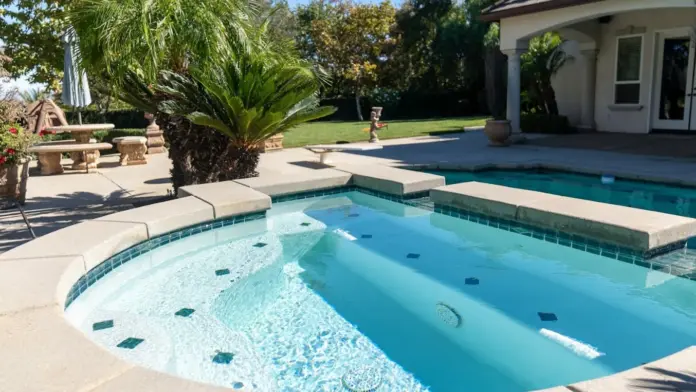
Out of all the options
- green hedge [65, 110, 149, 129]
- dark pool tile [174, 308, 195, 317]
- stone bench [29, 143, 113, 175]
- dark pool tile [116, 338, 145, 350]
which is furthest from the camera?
green hedge [65, 110, 149, 129]

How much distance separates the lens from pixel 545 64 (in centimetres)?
1838

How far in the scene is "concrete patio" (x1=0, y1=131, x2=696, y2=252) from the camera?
9336mm

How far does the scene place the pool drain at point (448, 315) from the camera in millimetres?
5049

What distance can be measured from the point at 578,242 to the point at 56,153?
1243 cm

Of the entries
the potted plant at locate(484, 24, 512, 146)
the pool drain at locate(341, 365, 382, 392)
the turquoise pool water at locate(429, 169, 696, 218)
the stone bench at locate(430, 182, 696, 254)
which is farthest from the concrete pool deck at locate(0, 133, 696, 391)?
the potted plant at locate(484, 24, 512, 146)

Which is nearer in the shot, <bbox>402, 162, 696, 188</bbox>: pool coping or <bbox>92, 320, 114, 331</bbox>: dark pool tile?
<bbox>92, 320, 114, 331</bbox>: dark pool tile

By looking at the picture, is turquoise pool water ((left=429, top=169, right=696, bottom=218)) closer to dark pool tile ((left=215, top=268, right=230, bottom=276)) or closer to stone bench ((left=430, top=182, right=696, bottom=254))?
stone bench ((left=430, top=182, right=696, bottom=254))

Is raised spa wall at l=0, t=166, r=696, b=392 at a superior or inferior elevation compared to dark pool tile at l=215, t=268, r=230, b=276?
superior

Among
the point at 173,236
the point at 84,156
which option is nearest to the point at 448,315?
the point at 173,236

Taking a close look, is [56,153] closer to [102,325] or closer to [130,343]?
[102,325]

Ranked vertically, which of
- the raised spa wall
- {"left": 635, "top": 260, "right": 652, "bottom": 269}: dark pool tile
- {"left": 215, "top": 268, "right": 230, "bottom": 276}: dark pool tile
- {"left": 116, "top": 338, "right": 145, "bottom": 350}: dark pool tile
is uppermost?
the raised spa wall

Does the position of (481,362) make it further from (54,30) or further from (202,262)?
(54,30)

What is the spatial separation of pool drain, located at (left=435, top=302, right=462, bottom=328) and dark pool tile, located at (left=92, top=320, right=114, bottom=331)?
3069mm

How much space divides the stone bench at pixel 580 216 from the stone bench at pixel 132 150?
32.7 feet
